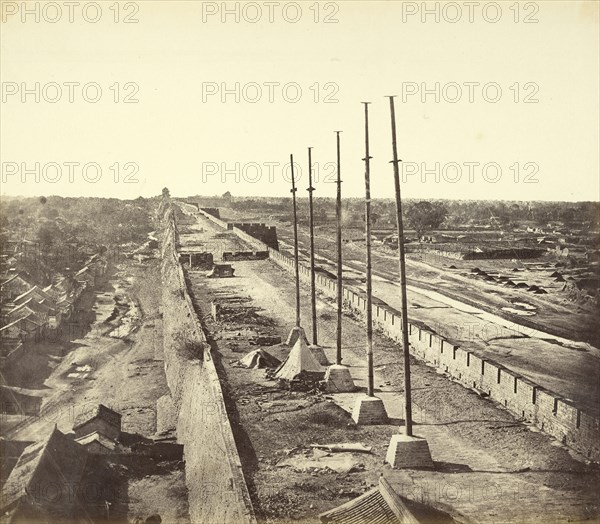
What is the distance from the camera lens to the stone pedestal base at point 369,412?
16.2 meters

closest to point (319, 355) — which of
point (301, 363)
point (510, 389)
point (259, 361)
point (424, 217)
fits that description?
point (301, 363)

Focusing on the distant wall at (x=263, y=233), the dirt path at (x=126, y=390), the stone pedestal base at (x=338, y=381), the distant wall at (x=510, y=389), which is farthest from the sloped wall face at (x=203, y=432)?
the distant wall at (x=263, y=233)

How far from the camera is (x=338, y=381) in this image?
18844mm

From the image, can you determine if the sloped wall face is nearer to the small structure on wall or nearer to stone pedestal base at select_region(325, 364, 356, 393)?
stone pedestal base at select_region(325, 364, 356, 393)

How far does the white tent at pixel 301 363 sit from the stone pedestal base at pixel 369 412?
3.37 m

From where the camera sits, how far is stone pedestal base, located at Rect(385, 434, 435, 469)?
1355 centimetres

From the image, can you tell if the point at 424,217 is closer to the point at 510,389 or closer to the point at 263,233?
the point at 263,233

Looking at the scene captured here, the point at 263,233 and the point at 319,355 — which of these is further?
the point at 263,233

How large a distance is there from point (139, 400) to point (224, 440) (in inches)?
504

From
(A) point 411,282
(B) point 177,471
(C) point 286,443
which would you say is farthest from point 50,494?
(A) point 411,282

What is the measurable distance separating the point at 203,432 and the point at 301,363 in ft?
11.8

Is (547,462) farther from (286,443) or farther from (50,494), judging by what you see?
(50,494)

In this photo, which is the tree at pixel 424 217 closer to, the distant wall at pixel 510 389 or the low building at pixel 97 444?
the distant wall at pixel 510 389

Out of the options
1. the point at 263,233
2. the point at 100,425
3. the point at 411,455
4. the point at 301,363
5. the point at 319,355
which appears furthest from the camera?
the point at 263,233
